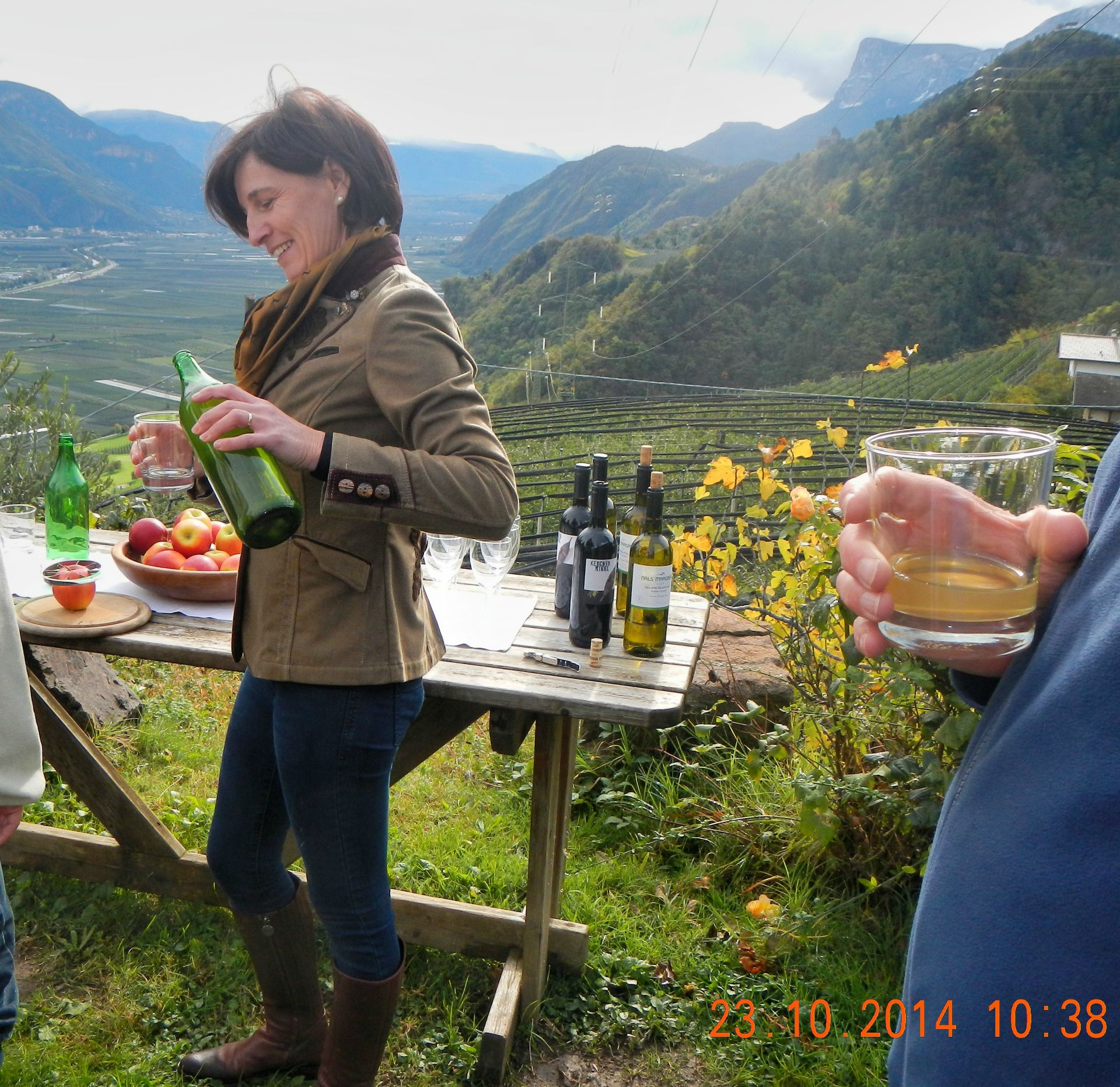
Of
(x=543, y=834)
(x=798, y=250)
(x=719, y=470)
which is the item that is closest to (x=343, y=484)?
(x=543, y=834)

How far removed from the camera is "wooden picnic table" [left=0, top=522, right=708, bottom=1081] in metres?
1.85

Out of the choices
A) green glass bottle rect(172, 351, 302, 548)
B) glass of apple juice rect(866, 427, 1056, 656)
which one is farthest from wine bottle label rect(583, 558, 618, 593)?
glass of apple juice rect(866, 427, 1056, 656)

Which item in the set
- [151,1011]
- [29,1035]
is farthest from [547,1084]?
[29,1035]

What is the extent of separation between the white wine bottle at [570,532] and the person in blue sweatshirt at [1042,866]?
1.34 m

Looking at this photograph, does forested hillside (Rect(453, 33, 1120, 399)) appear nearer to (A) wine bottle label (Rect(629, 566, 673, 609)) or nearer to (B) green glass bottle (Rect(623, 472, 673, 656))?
(B) green glass bottle (Rect(623, 472, 673, 656))

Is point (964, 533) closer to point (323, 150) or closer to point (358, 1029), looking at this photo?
point (323, 150)

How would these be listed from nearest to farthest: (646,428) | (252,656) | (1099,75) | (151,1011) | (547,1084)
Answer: (252,656) → (547,1084) → (151,1011) → (1099,75) → (646,428)

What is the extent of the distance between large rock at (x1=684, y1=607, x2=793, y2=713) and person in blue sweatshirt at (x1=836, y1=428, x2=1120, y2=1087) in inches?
85.3

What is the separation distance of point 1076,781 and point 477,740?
294cm

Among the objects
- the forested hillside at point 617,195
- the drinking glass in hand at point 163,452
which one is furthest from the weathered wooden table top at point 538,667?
the forested hillside at point 617,195

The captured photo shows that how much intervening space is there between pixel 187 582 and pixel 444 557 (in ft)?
1.83

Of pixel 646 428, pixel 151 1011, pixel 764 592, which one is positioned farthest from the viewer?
pixel 646 428

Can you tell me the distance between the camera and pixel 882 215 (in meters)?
2.65

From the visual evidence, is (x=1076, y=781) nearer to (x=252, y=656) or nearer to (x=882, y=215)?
(x=252, y=656)
